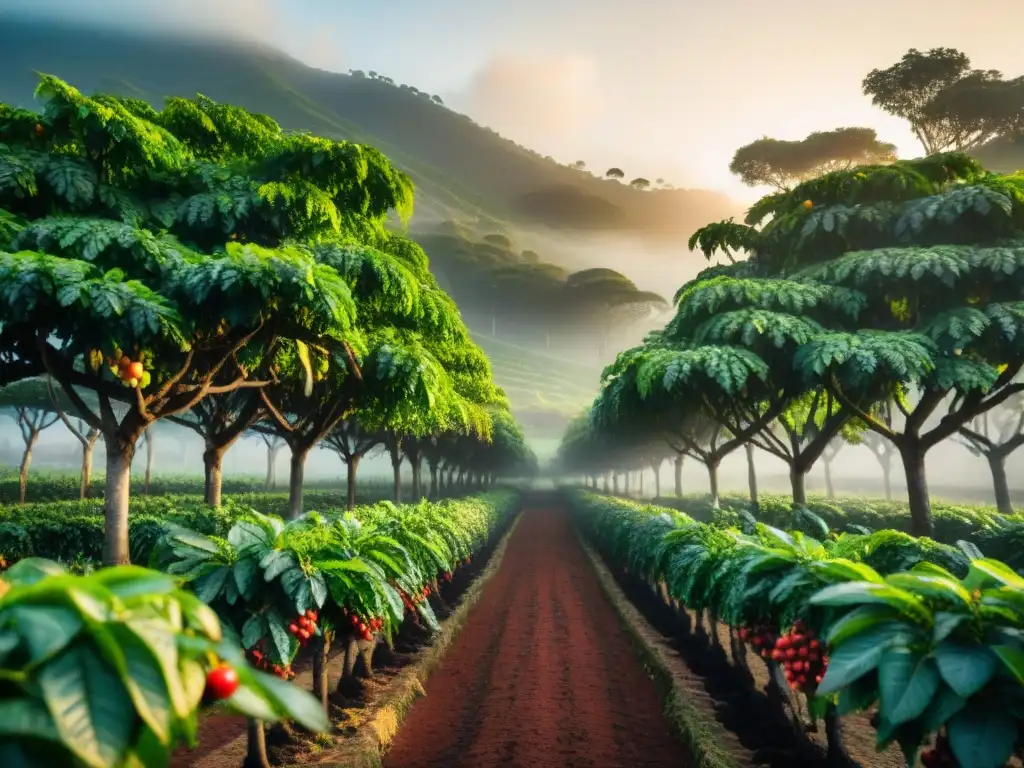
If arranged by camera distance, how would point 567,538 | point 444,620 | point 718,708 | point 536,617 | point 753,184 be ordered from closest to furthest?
point 718,708
point 444,620
point 536,617
point 753,184
point 567,538

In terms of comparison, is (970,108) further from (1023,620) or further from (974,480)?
(974,480)

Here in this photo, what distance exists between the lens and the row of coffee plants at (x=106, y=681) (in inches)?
49.5

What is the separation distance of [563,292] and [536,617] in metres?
28.9

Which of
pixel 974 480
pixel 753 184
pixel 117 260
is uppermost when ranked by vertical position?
pixel 753 184

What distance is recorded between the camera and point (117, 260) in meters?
6.91

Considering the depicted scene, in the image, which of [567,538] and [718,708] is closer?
[718,708]

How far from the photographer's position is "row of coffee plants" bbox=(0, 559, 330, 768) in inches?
49.5

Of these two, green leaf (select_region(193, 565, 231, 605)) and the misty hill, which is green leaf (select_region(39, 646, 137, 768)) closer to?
green leaf (select_region(193, 565, 231, 605))

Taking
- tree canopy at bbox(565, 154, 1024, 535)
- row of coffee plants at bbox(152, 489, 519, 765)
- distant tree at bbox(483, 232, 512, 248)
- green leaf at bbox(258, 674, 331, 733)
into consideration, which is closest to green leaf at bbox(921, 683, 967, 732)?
green leaf at bbox(258, 674, 331, 733)

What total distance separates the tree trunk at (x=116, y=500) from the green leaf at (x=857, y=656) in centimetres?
753

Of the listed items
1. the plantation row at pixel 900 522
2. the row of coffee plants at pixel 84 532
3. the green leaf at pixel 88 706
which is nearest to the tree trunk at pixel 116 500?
the row of coffee plants at pixel 84 532

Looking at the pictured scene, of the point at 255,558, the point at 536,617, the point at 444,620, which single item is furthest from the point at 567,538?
the point at 255,558

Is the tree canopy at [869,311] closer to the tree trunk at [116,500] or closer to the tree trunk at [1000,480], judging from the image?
Answer: the tree trunk at [116,500]

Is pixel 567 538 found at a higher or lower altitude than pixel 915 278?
lower
